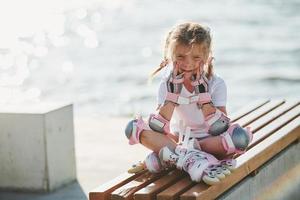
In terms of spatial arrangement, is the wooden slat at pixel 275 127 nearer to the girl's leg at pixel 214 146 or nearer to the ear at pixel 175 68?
the girl's leg at pixel 214 146

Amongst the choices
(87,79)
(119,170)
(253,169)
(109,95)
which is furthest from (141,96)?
(253,169)

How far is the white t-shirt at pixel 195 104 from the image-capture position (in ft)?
13.5

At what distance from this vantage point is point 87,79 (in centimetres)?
1373

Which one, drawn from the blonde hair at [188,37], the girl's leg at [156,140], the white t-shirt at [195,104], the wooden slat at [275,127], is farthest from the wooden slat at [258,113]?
the blonde hair at [188,37]

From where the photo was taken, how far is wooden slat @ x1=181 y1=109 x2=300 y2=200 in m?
3.75

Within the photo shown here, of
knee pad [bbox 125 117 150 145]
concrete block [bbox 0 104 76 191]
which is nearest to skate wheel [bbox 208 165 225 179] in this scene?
knee pad [bbox 125 117 150 145]

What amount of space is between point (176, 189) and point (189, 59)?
0.68 meters

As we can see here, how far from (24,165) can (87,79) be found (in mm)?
8320

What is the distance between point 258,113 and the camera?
5.71 meters

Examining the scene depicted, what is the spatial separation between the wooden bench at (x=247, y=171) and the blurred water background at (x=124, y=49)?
4.73m

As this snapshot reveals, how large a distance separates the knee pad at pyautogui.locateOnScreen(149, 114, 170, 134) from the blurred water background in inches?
238

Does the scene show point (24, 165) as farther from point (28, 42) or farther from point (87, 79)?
point (28, 42)

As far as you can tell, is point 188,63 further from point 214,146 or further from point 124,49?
point 124,49

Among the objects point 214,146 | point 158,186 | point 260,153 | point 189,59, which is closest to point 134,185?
point 158,186
